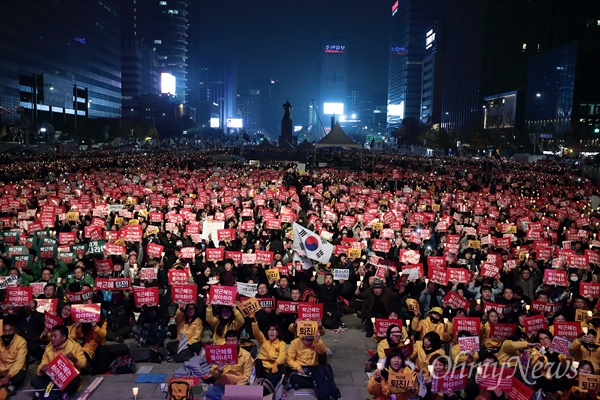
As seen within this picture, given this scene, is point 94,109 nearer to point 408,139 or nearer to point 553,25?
point 408,139

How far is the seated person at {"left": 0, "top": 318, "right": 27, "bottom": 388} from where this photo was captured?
8.25m

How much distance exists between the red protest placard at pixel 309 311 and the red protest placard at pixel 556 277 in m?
5.21

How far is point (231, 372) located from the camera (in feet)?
26.9

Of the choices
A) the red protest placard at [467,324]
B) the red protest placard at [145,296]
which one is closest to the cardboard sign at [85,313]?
the red protest placard at [145,296]

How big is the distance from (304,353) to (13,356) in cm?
431

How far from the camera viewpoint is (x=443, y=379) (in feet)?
23.8

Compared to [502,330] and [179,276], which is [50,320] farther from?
[502,330]

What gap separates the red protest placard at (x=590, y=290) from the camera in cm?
1086

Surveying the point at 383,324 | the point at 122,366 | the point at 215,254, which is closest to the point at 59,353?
the point at 122,366

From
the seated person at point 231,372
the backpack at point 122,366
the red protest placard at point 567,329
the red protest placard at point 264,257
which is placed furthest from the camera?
the red protest placard at point 264,257

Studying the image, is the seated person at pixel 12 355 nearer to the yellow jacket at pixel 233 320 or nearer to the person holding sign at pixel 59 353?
the person holding sign at pixel 59 353

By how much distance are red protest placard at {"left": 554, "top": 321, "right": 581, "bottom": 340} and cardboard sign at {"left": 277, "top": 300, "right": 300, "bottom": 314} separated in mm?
4219

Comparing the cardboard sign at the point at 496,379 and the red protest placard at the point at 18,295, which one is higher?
the red protest placard at the point at 18,295

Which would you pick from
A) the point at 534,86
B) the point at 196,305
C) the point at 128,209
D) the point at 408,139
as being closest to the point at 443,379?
the point at 196,305
